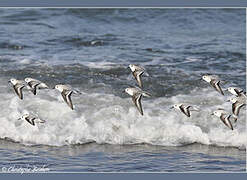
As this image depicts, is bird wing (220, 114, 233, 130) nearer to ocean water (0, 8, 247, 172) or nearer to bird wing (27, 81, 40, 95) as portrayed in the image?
ocean water (0, 8, 247, 172)

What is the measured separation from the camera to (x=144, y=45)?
39.4 ft

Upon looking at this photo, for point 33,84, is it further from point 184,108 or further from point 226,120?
point 226,120

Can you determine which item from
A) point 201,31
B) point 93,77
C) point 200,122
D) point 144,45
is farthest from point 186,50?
point 200,122

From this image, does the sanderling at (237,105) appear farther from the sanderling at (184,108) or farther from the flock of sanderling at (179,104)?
the sanderling at (184,108)

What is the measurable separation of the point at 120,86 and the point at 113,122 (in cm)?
150

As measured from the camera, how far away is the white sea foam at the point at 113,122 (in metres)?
7.96

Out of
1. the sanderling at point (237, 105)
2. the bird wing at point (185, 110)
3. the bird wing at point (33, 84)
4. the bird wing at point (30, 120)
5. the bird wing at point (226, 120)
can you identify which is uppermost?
the bird wing at point (33, 84)

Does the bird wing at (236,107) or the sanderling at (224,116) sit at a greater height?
the bird wing at (236,107)

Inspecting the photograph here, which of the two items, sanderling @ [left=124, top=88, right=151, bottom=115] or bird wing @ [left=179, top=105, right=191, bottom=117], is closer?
sanderling @ [left=124, top=88, right=151, bottom=115]

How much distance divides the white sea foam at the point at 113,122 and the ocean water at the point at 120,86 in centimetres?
1

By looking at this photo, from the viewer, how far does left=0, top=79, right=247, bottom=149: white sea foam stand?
7.96 meters

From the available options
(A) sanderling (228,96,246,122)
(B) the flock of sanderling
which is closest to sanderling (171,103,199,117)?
(B) the flock of sanderling

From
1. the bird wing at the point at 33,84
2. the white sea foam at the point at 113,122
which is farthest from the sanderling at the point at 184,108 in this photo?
the bird wing at the point at 33,84

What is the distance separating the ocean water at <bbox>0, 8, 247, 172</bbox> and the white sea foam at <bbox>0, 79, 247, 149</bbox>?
1cm
